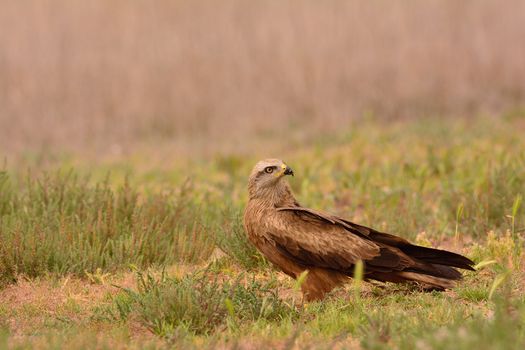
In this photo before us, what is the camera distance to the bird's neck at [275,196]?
629cm

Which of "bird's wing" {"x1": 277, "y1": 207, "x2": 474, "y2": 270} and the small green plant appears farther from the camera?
"bird's wing" {"x1": 277, "y1": 207, "x2": 474, "y2": 270}

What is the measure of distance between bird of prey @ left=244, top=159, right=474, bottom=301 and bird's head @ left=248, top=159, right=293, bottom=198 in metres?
0.19

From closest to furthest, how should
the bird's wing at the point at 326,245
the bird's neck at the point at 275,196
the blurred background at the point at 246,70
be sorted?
the bird's wing at the point at 326,245
the bird's neck at the point at 275,196
the blurred background at the point at 246,70

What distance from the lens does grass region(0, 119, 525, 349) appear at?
195 inches

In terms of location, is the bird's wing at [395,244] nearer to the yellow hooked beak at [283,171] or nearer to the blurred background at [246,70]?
the yellow hooked beak at [283,171]

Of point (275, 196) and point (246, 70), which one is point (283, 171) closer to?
point (275, 196)

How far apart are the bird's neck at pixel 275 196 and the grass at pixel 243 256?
0.61 meters

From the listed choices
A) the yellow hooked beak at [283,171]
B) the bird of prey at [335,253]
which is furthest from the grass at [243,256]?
Result: the yellow hooked beak at [283,171]

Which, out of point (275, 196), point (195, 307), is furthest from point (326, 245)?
point (195, 307)

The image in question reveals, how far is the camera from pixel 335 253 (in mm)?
5891

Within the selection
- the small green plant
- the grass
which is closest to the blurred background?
the grass

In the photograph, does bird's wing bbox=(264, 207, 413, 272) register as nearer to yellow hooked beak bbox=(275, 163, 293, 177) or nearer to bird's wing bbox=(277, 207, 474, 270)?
bird's wing bbox=(277, 207, 474, 270)

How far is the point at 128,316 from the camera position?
17.6 feet

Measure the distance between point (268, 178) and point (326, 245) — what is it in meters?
0.75
